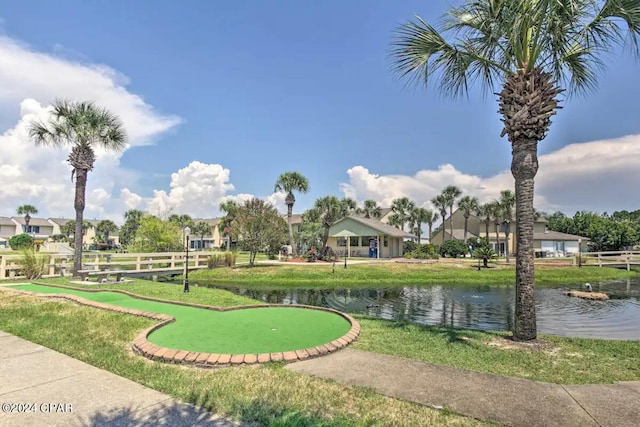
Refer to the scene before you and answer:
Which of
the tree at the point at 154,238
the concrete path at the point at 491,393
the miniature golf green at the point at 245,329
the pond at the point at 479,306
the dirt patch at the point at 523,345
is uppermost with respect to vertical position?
the tree at the point at 154,238

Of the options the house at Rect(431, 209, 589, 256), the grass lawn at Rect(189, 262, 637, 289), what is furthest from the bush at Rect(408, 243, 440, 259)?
the house at Rect(431, 209, 589, 256)

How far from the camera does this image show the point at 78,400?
3.47 metres

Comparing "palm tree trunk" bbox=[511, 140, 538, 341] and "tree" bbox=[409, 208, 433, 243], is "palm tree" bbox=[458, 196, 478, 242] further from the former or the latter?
"palm tree trunk" bbox=[511, 140, 538, 341]

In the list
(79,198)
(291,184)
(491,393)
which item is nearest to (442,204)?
(291,184)

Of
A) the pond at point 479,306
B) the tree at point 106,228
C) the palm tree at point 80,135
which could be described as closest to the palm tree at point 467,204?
the pond at point 479,306

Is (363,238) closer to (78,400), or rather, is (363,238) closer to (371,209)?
(371,209)

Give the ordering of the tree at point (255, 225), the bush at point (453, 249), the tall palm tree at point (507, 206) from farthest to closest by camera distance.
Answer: the tall palm tree at point (507, 206)
the bush at point (453, 249)
the tree at point (255, 225)

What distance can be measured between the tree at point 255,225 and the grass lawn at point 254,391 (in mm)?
19546

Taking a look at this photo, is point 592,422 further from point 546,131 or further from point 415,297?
point 415,297

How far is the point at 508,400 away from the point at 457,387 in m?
0.48

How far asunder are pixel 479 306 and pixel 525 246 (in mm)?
8182

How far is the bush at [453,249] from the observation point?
4012cm

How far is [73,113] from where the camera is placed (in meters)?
14.8

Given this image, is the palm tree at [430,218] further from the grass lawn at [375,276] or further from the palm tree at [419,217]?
the grass lawn at [375,276]
